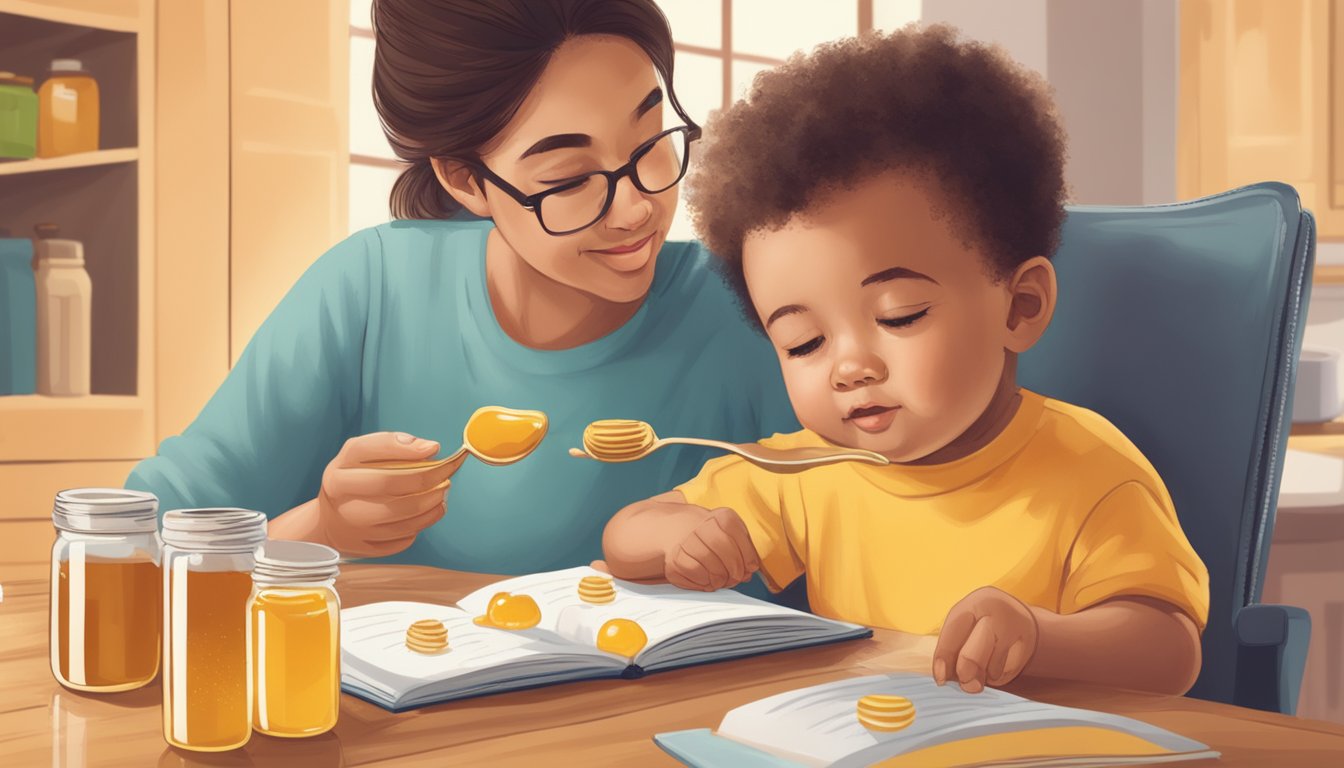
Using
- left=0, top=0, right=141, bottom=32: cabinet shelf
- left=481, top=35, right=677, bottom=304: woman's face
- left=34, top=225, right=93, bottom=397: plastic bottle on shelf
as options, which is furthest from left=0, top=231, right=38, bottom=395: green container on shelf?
left=481, top=35, right=677, bottom=304: woman's face

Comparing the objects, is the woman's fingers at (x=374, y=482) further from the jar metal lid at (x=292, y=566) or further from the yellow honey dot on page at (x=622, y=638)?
the jar metal lid at (x=292, y=566)

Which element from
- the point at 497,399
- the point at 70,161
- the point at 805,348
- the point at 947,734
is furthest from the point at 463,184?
the point at 70,161

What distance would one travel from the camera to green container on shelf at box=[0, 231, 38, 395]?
7.34ft

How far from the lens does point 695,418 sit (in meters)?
1.57

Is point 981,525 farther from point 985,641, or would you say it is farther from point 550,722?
point 550,722

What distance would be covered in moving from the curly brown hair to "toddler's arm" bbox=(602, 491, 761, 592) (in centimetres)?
27

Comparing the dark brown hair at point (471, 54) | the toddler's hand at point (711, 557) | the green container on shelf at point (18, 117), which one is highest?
the green container on shelf at point (18, 117)

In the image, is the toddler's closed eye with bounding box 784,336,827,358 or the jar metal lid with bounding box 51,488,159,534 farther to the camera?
the toddler's closed eye with bounding box 784,336,827,358

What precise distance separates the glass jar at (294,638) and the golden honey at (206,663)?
0.06 feet

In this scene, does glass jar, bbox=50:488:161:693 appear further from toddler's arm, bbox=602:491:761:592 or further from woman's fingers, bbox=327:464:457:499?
toddler's arm, bbox=602:491:761:592

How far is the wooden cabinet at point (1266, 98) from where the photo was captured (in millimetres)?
2672

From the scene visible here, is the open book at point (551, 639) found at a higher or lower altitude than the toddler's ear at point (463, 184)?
lower

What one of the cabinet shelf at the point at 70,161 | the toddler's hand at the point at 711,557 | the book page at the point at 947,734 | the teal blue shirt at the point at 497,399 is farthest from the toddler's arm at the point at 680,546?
the cabinet shelf at the point at 70,161

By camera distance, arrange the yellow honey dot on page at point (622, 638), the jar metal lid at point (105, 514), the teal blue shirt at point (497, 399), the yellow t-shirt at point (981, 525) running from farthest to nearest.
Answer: the teal blue shirt at point (497, 399), the yellow t-shirt at point (981, 525), the yellow honey dot on page at point (622, 638), the jar metal lid at point (105, 514)
